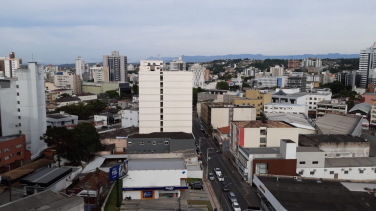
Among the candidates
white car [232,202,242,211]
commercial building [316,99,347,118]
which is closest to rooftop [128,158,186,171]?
white car [232,202,242,211]

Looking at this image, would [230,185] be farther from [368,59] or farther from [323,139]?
[368,59]

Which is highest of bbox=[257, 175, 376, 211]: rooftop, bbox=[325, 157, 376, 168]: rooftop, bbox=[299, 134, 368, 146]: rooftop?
bbox=[299, 134, 368, 146]: rooftop

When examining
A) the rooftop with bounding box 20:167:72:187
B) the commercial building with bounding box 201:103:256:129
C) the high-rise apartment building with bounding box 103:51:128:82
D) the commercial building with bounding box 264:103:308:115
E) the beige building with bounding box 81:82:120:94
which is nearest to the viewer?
the rooftop with bounding box 20:167:72:187

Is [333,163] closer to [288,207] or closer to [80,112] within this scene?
[288,207]

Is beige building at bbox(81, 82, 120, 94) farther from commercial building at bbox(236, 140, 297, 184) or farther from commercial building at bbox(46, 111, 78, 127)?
commercial building at bbox(236, 140, 297, 184)

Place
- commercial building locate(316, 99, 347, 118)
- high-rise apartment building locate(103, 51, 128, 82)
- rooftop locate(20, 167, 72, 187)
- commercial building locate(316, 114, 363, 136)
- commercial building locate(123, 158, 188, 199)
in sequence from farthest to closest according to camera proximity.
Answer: high-rise apartment building locate(103, 51, 128, 82)
commercial building locate(316, 99, 347, 118)
commercial building locate(316, 114, 363, 136)
rooftop locate(20, 167, 72, 187)
commercial building locate(123, 158, 188, 199)

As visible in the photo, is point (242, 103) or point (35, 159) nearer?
point (35, 159)

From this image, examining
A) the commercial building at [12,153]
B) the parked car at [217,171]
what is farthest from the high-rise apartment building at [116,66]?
the parked car at [217,171]

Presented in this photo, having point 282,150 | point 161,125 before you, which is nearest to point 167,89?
point 161,125
